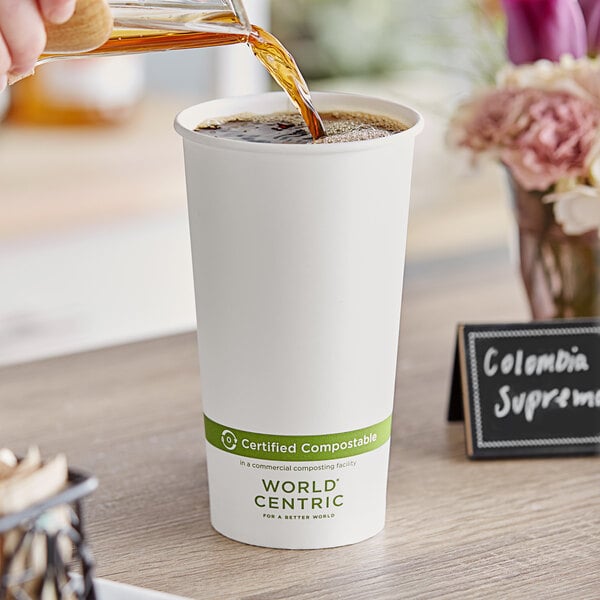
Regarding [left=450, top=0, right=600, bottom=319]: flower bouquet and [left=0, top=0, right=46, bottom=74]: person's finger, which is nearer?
[left=0, top=0, right=46, bottom=74]: person's finger

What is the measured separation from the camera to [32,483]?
1.93 ft

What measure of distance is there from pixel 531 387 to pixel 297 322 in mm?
319

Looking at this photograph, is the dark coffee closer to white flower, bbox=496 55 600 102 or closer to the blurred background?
white flower, bbox=496 55 600 102

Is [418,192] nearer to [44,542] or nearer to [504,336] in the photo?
[504,336]

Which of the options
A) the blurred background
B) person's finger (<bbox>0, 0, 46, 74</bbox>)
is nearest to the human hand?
person's finger (<bbox>0, 0, 46, 74</bbox>)

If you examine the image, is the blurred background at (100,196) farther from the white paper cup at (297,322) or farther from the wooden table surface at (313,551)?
the white paper cup at (297,322)

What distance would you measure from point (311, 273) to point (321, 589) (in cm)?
23

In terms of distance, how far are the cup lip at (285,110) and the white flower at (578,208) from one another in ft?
0.92

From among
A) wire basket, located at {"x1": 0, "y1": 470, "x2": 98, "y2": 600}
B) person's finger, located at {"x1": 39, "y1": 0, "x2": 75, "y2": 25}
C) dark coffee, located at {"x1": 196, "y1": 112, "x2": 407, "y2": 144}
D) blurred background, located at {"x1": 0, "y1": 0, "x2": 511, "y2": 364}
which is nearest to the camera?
wire basket, located at {"x1": 0, "y1": 470, "x2": 98, "y2": 600}

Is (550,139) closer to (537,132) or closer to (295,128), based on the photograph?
(537,132)

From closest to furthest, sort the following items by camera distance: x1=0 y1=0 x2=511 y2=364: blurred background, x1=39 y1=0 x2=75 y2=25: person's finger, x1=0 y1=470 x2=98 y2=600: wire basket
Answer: x1=0 y1=470 x2=98 y2=600: wire basket, x1=39 y1=0 x2=75 y2=25: person's finger, x1=0 y1=0 x2=511 y2=364: blurred background

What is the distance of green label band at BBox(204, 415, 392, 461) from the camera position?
0.84 m

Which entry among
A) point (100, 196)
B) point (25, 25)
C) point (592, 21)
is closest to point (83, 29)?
point (25, 25)

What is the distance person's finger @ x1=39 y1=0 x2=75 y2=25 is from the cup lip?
118 mm
